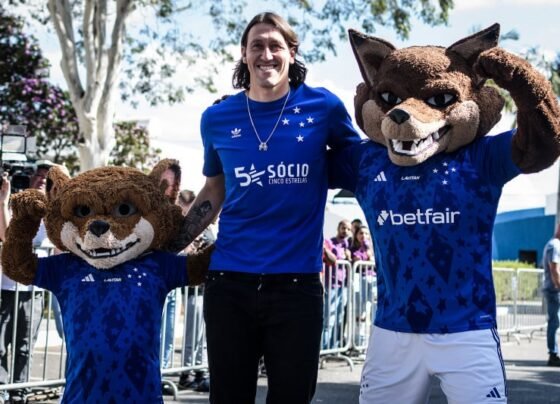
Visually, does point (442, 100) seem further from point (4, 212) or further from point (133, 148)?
point (133, 148)

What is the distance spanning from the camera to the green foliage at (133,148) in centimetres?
2162

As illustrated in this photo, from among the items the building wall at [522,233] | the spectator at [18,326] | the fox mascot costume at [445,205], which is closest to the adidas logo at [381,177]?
the fox mascot costume at [445,205]

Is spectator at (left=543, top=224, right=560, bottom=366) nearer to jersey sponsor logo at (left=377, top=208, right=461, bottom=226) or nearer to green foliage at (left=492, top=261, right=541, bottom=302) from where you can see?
green foliage at (left=492, top=261, right=541, bottom=302)

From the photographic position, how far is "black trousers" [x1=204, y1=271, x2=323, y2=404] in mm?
3748

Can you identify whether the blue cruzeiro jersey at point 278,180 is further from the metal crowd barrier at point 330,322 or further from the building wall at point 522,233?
the building wall at point 522,233

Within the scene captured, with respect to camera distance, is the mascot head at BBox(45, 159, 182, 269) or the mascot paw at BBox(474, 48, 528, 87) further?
the mascot head at BBox(45, 159, 182, 269)

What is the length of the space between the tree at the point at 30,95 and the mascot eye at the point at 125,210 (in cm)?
1648

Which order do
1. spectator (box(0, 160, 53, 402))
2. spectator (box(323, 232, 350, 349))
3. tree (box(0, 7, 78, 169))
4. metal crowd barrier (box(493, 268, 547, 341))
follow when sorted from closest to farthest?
spectator (box(0, 160, 53, 402)), spectator (box(323, 232, 350, 349)), metal crowd barrier (box(493, 268, 547, 341)), tree (box(0, 7, 78, 169))

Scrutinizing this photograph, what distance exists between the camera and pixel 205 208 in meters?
4.27

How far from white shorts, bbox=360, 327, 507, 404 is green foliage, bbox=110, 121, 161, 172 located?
1802 cm

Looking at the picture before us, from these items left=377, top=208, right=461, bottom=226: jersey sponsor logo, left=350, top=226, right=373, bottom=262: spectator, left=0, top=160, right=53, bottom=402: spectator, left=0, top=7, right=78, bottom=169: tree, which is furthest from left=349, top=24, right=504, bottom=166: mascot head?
left=0, top=7, right=78, bottom=169: tree

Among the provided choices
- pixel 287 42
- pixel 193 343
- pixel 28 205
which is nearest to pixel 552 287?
pixel 193 343

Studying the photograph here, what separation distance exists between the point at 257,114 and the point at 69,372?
1388mm

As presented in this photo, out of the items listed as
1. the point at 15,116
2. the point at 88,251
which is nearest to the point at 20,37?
the point at 15,116
